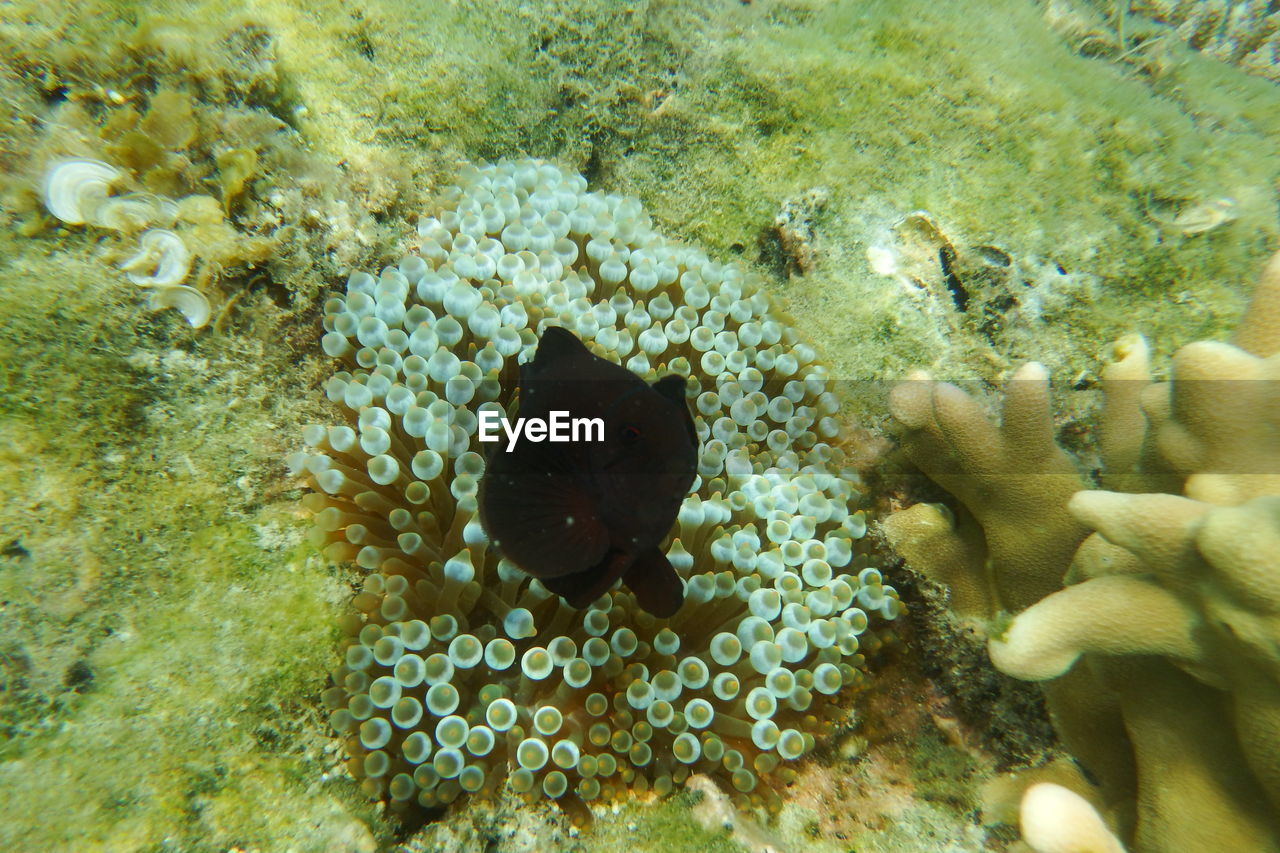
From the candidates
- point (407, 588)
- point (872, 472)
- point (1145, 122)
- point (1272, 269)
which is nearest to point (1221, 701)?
point (872, 472)

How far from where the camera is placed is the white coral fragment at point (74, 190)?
161cm

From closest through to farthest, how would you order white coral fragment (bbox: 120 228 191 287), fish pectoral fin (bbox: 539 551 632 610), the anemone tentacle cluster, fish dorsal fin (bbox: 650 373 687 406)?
1. fish pectoral fin (bbox: 539 551 632 610)
2. fish dorsal fin (bbox: 650 373 687 406)
3. the anemone tentacle cluster
4. white coral fragment (bbox: 120 228 191 287)

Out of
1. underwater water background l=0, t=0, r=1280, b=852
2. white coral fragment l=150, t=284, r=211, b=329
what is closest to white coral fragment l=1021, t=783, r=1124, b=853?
underwater water background l=0, t=0, r=1280, b=852

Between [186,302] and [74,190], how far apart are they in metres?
0.38

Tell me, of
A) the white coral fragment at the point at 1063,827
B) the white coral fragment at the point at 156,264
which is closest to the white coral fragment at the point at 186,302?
the white coral fragment at the point at 156,264

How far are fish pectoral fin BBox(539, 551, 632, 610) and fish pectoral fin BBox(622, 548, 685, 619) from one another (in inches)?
1.2

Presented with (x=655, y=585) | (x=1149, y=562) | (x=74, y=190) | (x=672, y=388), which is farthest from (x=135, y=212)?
(x=1149, y=562)

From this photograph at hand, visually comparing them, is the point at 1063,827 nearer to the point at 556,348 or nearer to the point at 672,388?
the point at 672,388

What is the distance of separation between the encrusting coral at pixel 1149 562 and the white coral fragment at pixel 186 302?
6.70 ft

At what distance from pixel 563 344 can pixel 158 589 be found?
1.14 meters

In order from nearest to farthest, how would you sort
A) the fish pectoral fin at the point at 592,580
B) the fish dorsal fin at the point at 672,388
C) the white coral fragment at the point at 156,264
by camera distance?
the fish pectoral fin at the point at 592,580 → the fish dorsal fin at the point at 672,388 → the white coral fragment at the point at 156,264

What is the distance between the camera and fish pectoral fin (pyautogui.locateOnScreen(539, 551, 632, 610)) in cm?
128

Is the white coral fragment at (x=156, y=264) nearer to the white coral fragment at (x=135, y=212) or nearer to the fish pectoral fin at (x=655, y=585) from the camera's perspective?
the white coral fragment at (x=135, y=212)

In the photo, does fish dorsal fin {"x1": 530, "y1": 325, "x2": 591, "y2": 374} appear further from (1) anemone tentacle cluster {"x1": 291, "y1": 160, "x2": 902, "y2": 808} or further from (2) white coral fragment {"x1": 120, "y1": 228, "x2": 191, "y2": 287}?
(2) white coral fragment {"x1": 120, "y1": 228, "x2": 191, "y2": 287}
